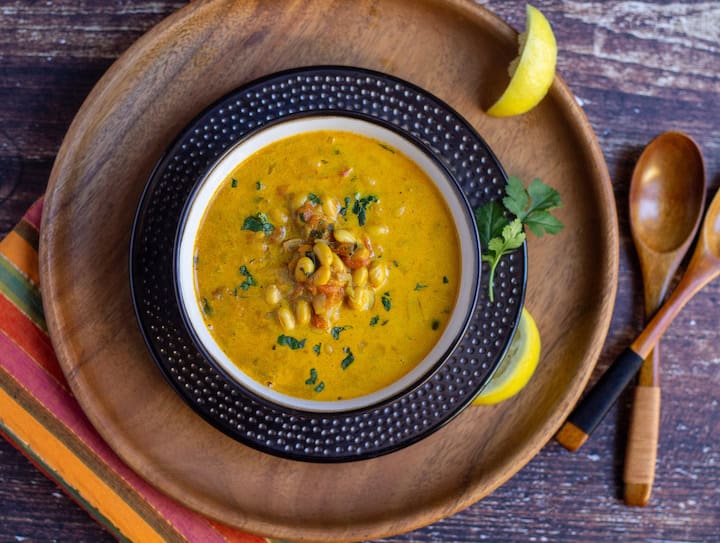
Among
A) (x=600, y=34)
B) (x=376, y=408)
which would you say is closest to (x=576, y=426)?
(x=376, y=408)

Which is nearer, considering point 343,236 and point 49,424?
point 343,236

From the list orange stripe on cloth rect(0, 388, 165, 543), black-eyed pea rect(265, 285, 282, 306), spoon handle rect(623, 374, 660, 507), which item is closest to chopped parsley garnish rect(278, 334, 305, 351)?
black-eyed pea rect(265, 285, 282, 306)

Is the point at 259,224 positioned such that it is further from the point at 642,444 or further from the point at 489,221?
the point at 642,444

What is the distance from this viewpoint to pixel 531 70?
8.07 ft

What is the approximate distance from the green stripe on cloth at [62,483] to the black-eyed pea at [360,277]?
4.35 feet

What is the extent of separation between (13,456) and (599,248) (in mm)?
2504

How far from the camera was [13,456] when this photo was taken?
281cm

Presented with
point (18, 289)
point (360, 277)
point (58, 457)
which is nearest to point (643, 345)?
point (360, 277)

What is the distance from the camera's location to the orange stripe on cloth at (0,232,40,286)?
2590mm

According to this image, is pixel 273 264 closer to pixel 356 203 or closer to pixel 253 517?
pixel 356 203

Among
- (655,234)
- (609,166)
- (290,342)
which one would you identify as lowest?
(290,342)

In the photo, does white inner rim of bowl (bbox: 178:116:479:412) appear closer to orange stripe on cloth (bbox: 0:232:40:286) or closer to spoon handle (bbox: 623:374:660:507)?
orange stripe on cloth (bbox: 0:232:40:286)

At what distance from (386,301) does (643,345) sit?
114cm

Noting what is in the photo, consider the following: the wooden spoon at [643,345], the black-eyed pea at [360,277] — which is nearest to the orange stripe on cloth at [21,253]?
the black-eyed pea at [360,277]
